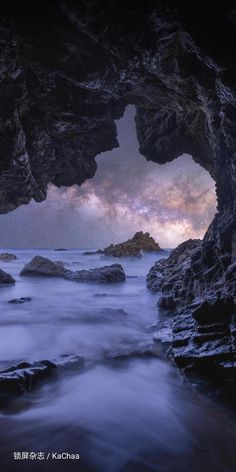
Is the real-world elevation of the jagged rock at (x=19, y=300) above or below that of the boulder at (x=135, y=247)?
below

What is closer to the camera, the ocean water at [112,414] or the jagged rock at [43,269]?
the ocean water at [112,414]

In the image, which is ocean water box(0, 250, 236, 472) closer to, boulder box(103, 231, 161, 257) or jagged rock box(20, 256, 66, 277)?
jagged rock box(20, 256, 66, 277)

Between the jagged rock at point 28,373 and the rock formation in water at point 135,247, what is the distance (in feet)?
Result: 129

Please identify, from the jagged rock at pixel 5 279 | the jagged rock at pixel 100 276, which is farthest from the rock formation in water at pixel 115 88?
the jagged rock at pixel 100 276

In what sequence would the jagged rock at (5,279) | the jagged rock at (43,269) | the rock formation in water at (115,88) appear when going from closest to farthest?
1. the rock formation in water at (115,88)
2. the jagged rock at (5,279)
3. the jagged rock at (43,269)

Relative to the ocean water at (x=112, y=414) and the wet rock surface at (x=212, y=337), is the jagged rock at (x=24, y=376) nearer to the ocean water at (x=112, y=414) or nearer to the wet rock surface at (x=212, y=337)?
the ocean water at (x=112, y=414)

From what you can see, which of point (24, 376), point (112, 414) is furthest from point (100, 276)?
point (112, 414)

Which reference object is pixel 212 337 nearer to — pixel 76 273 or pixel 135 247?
pixel 76 273

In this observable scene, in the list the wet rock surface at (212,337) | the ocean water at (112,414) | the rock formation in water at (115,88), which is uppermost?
the rock formation in water at (115,88)

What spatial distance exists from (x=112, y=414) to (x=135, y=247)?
41.7 m

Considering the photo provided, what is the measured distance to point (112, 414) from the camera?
3.48 metres

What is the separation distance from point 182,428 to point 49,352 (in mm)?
3199

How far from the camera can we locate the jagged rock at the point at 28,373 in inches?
144

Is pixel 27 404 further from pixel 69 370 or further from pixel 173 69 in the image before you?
pixel 173 69
